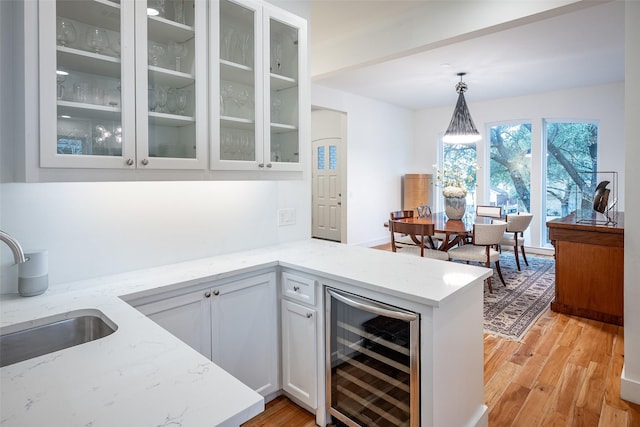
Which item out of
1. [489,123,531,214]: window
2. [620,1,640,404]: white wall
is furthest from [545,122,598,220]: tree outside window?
[620,1,640,404]: white wall

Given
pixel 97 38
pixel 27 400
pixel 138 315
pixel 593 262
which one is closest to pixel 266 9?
pixel 97 38

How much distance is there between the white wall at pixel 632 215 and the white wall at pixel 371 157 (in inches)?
169

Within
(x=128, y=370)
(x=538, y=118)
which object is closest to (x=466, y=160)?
(x=538, y=118)

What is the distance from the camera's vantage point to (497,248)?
5.37 meters

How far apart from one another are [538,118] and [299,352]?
638 cm

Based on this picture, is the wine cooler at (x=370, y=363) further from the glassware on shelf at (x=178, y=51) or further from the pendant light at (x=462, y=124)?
the pendant light at (x=462, y=124)

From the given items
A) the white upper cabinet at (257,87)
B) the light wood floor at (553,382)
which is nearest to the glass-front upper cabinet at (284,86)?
the white upper cabinet at (257,87)

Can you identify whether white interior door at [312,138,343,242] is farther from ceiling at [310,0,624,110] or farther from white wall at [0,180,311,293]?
white wall at [0,180,311,293]

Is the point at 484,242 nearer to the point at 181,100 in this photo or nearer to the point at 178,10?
the point at 181,100

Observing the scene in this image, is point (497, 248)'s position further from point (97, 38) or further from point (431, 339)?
point (97, 38)

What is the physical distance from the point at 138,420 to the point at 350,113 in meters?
6.24

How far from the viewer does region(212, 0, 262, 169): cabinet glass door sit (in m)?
2.02

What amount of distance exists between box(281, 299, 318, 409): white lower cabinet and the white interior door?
5131 mm

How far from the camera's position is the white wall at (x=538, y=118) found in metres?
5.83
